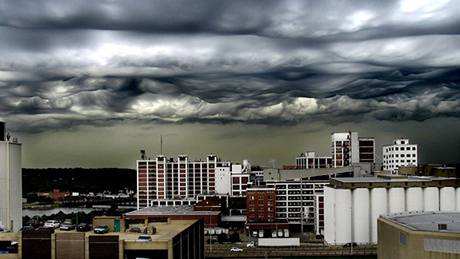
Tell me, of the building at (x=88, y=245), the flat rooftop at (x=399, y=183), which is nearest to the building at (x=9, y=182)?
the building at (x=88, y=245)

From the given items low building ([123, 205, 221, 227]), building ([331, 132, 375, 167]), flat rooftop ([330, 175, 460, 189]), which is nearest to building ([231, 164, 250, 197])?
low building ([123, 205, 221, 227])

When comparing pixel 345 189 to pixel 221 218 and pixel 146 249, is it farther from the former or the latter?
pixel 146 249

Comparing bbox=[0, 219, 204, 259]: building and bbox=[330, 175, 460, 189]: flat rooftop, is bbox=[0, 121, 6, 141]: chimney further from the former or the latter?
bbox=[330, 175, 460, 189]: flat rooftop

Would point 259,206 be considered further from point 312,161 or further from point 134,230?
point 134,230

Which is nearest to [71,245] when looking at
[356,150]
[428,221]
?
[428,221]

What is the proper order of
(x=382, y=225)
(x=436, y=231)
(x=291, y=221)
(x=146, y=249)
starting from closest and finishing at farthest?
(x=146, y=249) < (x=436, y=231) < (x=382, y=225) < (x=291, y=221)

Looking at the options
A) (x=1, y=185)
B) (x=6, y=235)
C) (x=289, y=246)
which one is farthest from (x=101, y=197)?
(x=6, y=235)

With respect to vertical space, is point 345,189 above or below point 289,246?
above
